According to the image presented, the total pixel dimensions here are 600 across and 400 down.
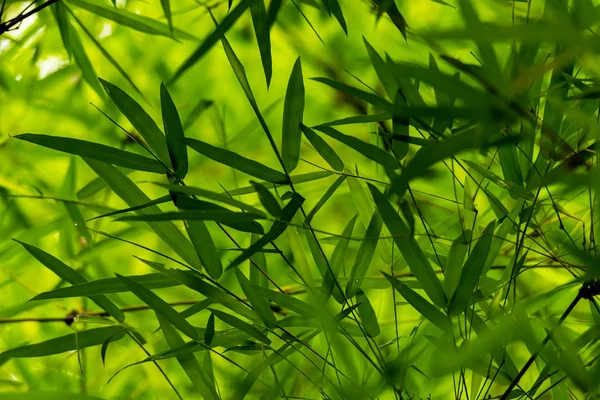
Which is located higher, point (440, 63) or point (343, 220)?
point (440, 63)

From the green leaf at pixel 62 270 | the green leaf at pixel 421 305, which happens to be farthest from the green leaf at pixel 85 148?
the green leaf at pixel 421 305

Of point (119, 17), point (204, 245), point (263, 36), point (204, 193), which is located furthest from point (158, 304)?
point (119, 17)

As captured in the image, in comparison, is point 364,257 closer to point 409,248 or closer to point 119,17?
point 409,248

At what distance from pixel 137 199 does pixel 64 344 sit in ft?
0.57

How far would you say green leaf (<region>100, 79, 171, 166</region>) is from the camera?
2.02 feet

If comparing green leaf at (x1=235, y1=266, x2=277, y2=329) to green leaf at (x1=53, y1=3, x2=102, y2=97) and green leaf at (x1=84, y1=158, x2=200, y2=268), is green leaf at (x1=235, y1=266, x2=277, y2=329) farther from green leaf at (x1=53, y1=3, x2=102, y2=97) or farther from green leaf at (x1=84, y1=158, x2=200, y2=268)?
green leaf at (x1=53, y1=3, x2=102, y2=97)

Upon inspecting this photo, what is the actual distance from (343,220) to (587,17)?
739 millimetres

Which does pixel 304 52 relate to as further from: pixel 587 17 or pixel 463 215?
pixel 587 17

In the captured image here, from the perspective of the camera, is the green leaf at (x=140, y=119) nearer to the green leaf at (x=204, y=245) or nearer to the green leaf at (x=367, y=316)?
the green leaf at (x=204, y=245)

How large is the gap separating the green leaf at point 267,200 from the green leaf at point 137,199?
17 centimetres

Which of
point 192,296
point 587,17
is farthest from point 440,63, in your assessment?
point 587,17

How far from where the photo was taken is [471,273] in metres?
0.60

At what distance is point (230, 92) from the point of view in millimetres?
1270

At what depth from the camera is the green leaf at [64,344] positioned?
2.19 ft
